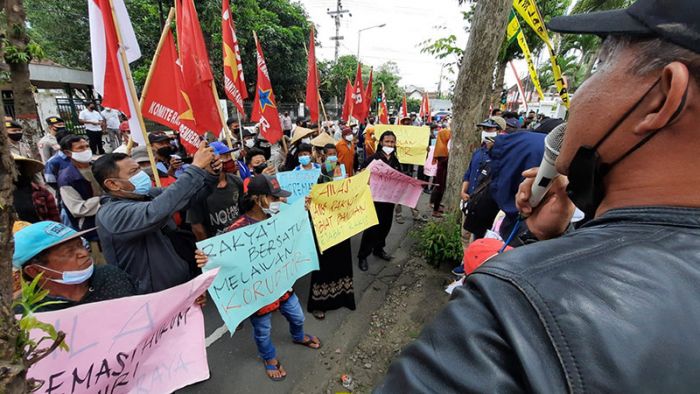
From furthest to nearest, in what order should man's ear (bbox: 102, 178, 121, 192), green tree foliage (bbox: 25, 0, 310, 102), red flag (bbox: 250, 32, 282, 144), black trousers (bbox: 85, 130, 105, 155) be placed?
green tree foliage (bbox: 25, 0, 310, 102) → black trousers (bbox: 85, 130, 105, 155) → red flag (bbox: 250, 32, 282, 144) → man's ear (bbox: 102, 178, 121, 192)

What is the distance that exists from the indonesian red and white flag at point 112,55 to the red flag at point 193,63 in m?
0.57

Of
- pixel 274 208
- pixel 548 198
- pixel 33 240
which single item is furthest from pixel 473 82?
pixel 33 240

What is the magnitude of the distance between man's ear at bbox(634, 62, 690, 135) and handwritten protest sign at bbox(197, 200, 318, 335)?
2174 millimetres

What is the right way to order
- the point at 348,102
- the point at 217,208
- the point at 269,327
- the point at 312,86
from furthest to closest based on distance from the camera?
the point at 348,102, the point at 312,86, the point at 217,208, the point at 269,327

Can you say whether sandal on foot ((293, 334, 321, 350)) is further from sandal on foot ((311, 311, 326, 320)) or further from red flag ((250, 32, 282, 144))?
red flag ((250, 32, 282, 144))

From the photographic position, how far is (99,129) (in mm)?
10875

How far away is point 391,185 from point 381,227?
65cm

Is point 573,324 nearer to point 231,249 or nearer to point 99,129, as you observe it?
point 231,249

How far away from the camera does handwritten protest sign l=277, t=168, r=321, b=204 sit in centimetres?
386

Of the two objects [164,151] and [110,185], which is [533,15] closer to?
Result: [110,185]

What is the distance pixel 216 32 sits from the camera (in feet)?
48.0

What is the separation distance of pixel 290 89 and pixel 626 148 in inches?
875

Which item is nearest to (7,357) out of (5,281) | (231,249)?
(5,281)

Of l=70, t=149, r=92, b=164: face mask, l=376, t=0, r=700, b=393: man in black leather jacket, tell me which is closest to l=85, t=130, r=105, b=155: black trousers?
l=70, t=149, r=92, b=164: face mask
